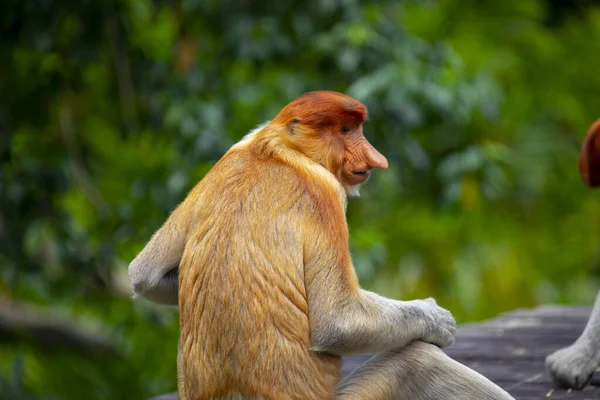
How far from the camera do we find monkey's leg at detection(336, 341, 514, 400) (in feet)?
8.27

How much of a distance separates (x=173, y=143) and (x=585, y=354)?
8.28 feet

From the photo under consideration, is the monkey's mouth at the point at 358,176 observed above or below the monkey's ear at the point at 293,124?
below

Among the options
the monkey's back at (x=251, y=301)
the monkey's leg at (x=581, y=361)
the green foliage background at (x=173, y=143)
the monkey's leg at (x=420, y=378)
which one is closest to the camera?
the monkey's back at (x=251, y=301)

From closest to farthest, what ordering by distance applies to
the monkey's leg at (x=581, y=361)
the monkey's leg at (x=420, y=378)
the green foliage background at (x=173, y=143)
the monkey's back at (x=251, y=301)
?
the monkey's back at (x=251, y=301) < the monkey's leg at (x=420, y=378) < the monkey's leg at (x=581, y=361) < the green foliage background at (x=173, y=143)

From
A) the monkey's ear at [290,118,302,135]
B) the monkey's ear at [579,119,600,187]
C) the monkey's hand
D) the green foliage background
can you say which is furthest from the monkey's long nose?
the green foliage background

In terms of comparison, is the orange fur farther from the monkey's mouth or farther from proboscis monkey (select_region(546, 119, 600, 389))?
proboscis monkey (select_region(546, 119, 600, 389))

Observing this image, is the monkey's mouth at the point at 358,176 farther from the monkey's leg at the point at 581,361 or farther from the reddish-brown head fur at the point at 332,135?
the monkey's leg at the point at 581,361

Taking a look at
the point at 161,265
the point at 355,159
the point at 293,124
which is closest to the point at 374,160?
the point at 355,159

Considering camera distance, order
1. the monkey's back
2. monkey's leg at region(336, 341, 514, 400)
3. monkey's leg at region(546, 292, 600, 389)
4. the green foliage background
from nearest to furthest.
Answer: the monkey's back
monkey's leg at region(336, 341, 514, 400)
monkey's leg at region(546, 292, 600, 389)
the green foliage background

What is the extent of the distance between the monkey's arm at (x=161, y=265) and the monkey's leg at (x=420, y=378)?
0.56 meters

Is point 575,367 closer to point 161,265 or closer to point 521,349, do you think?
point 521,349

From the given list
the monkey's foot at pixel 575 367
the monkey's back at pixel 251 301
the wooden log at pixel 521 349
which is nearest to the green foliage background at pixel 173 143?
the wooden log at pixel 521 349

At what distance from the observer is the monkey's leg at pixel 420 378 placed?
8.27 feet

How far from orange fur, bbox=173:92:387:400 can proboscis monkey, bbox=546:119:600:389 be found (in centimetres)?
120
